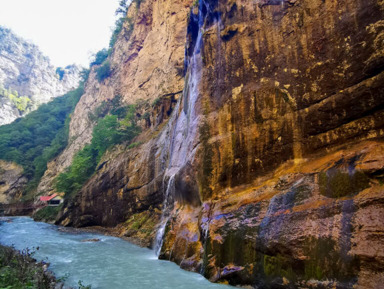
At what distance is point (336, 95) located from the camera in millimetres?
7891

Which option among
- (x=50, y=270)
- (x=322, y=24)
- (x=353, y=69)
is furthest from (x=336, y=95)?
(x=50, y=270)

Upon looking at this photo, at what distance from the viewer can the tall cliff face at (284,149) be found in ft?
19.2

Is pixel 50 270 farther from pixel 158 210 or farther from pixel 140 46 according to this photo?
pixel 140 46

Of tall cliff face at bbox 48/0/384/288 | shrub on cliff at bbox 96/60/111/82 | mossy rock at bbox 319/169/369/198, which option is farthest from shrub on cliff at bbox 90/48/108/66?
mossy rock at bbox 319/169/369/198

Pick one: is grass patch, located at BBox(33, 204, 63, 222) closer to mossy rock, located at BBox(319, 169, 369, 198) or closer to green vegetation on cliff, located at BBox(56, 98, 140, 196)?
green vegetation on cliff, located at BBox(56, 98, 140, 196)

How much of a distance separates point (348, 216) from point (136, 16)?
3638 centimetres

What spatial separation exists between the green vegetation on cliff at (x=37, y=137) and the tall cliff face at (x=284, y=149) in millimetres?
38865

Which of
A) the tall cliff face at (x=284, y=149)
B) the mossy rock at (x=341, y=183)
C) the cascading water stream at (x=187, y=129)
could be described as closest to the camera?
the tall cliff face at (x=284, y=149)

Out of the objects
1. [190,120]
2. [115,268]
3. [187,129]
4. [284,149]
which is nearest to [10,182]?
[187,129]

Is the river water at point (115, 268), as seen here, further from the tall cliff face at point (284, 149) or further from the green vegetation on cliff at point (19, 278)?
the green vegetation on cliff at point (19, 278)

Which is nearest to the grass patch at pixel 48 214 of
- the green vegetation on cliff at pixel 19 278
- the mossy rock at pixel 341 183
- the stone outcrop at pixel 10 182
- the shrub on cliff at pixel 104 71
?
the stone outcrop at pixel 10 182

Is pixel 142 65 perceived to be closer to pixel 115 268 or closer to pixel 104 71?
pixel 104 71

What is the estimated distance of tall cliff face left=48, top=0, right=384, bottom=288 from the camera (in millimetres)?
5867

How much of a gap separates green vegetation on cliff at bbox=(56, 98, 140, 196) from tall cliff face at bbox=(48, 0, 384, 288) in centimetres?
1371
